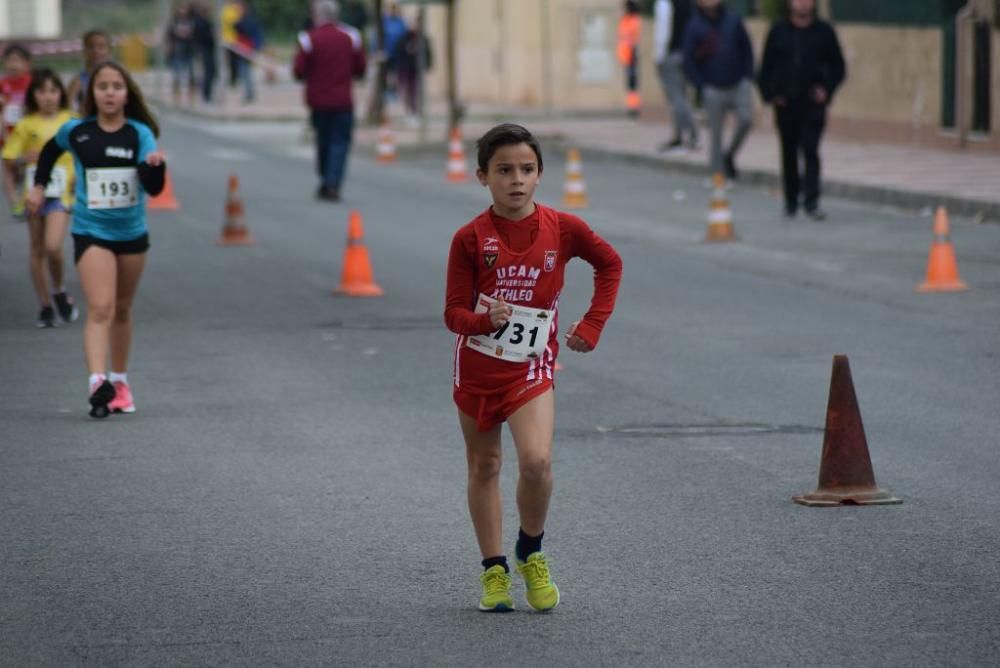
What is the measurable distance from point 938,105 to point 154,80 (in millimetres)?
37328

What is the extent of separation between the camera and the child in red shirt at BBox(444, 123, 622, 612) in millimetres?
6141

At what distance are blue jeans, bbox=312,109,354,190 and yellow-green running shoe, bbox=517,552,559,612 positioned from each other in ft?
55.8

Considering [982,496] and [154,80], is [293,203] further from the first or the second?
[154,80]

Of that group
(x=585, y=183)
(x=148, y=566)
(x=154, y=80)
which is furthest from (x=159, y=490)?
(x=154, y=80)

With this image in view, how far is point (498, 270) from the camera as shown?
6.20 metres

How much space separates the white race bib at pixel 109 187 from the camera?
10.0 metres

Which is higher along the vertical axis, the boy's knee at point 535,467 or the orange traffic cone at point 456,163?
the boy's knee at point 535,467

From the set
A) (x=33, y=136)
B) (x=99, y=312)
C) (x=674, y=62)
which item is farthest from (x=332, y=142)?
(x=99, y=312)

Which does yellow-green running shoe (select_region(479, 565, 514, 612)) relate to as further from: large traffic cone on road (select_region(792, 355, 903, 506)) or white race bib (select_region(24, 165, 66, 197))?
white race bib (select_region(24, 165, 66, 197))

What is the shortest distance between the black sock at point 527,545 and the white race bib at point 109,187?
4.36m

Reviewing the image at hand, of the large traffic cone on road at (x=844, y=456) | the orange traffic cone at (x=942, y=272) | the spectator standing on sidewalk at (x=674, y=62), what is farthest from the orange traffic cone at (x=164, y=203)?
the large traffic cone on road at (x=844, y=456)

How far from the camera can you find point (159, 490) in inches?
329

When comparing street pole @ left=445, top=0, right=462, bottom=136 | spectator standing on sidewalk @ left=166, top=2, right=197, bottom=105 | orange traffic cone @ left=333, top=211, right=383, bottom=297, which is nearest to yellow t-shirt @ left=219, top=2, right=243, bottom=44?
spectator standing on sidewalk @ left=166, top=2, right=197, bottom=105

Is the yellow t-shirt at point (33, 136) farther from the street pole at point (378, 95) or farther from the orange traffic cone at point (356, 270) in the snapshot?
the street pole at point (378, 95)
